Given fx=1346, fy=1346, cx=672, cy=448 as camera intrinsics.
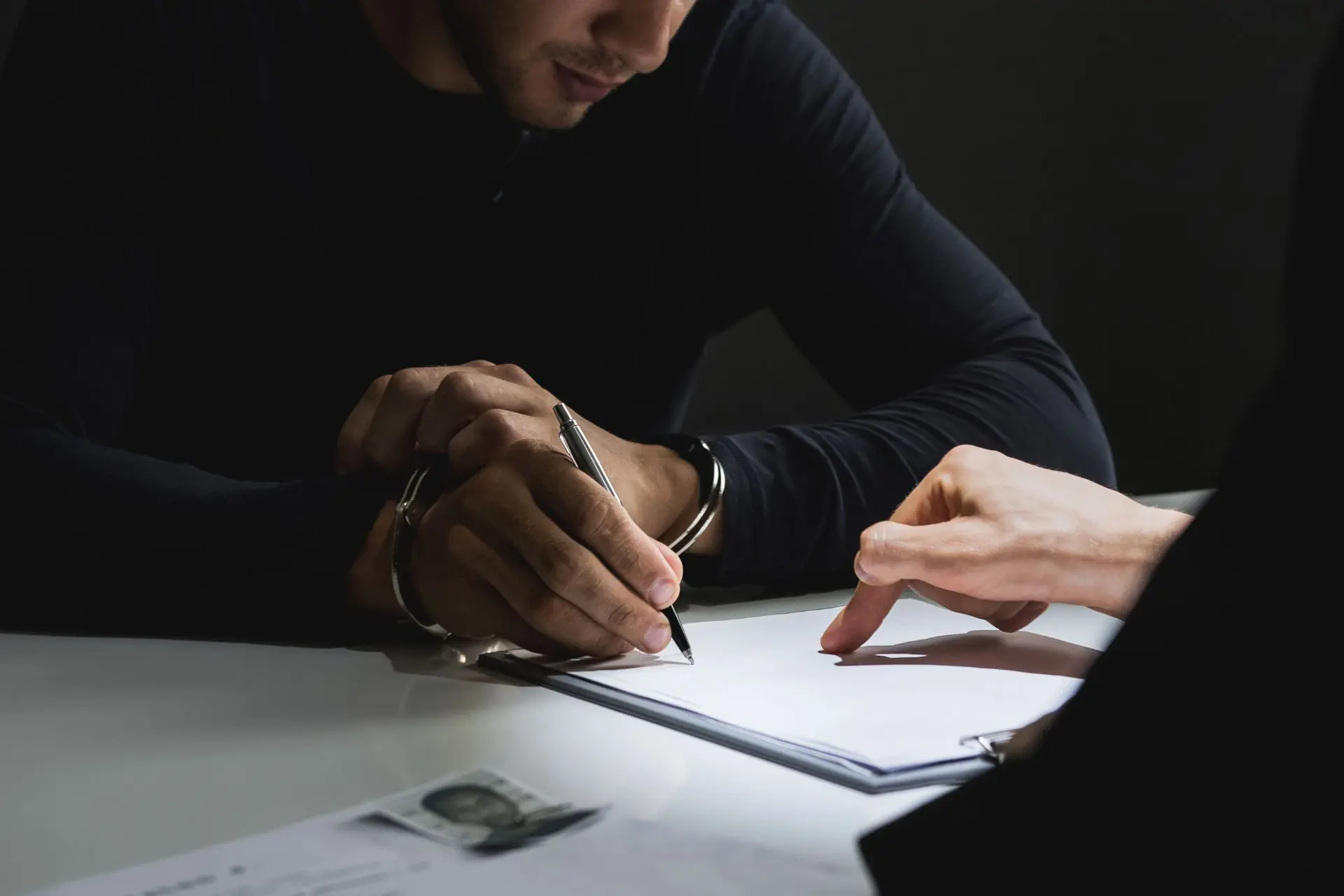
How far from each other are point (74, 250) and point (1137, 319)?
89.6 inches

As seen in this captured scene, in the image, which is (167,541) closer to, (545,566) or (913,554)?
(545,566)

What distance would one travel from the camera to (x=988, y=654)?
81cm

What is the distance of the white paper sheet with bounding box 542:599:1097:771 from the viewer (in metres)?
0.65

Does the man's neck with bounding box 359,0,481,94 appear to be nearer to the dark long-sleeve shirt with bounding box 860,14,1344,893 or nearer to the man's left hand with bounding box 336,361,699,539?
the man's left hand with bounding box 336,361,699,539

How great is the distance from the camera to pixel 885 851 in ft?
1.13

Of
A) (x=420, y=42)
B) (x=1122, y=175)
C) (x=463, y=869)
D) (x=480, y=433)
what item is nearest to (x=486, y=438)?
(x=480, y=433)

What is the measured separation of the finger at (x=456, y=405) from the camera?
36.2 inches

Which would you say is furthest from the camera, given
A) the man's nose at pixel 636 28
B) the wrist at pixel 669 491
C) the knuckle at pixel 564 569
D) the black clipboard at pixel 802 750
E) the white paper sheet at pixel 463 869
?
the man's nose at pixel 636 28

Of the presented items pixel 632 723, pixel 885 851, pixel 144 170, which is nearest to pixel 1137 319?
pixel 144 170

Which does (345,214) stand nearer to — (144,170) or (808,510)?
(144,170)

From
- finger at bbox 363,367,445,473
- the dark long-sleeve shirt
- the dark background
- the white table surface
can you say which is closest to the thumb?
the white table surface

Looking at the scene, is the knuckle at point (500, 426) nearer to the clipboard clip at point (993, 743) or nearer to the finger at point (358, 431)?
the finger at point (358, 431)

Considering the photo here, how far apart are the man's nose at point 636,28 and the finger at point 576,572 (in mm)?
509

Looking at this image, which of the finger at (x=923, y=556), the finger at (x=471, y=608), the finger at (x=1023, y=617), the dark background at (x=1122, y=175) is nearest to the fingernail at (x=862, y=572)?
the finger at (x=923, y=556)
